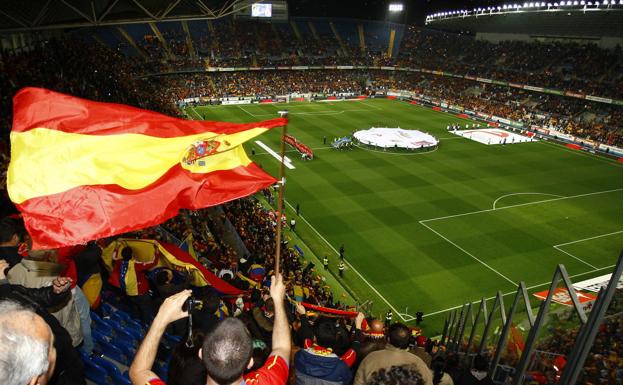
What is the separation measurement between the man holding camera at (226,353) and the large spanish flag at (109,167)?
300 centimetres

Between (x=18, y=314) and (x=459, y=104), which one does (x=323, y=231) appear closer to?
(x=18, y=314)

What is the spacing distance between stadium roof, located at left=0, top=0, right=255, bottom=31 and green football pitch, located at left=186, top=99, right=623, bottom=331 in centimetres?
1250

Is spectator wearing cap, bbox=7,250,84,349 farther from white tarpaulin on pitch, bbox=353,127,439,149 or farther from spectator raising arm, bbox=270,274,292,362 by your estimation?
white tarpaulin on pitch, bbox=353,127,439,149

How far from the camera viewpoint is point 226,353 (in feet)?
8.81

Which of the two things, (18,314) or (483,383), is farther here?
(483,383)

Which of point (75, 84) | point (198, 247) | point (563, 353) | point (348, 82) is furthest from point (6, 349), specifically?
point (348, 82)

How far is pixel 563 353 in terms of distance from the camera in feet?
21.8

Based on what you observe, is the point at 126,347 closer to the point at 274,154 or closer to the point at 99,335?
the point at 99,335

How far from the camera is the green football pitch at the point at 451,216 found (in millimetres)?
20672

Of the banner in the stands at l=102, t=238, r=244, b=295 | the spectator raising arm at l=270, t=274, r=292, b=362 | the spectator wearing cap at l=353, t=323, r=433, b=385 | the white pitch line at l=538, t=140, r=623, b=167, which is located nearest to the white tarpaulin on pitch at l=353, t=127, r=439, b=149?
the white pitch line at l=538, t=140, r=623, b=167

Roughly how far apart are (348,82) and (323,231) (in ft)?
172

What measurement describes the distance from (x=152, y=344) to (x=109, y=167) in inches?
162

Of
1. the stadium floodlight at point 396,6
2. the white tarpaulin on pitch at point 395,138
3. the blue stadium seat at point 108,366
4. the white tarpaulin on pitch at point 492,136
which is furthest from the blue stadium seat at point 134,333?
the stadium floodlight at point 396,6

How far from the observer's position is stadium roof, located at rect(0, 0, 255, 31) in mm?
16781
